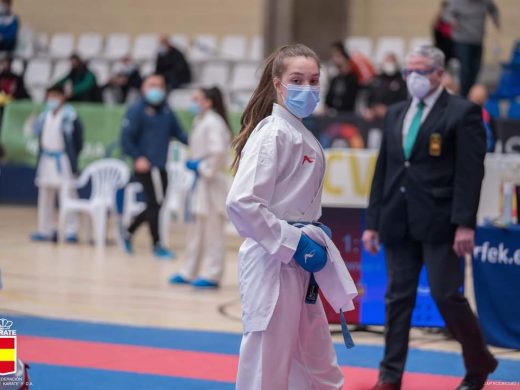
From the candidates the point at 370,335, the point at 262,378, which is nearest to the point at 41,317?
the point at 370,335

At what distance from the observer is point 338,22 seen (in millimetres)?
20062

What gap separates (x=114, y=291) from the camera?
10.6 meters

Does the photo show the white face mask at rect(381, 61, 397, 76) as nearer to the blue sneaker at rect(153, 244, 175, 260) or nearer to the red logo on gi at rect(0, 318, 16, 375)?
the blue sneaker at rect(153, 244, 175, 260)

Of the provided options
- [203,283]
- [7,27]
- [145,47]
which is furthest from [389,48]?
[203,283]

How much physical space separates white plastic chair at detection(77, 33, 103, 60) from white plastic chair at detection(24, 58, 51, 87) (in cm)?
71

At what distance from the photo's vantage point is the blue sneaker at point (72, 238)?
14.7m

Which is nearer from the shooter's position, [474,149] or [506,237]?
[474,149]

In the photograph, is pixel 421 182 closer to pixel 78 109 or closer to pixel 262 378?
pixel 262 378

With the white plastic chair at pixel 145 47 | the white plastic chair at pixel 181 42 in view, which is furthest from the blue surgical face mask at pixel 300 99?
the white plastic chair at pixel 145 47

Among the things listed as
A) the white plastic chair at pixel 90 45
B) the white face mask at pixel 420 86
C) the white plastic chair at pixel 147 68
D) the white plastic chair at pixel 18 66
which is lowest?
the white plastic chair at pixel 18 66

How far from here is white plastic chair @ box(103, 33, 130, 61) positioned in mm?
22288

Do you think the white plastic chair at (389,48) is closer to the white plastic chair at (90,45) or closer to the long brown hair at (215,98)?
the white plastic chair at (90,45)

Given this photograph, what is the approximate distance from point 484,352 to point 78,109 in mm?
12522

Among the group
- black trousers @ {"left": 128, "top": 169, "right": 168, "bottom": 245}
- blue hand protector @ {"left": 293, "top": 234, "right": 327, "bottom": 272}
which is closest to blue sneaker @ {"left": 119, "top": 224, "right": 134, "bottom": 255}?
black trousers @ {"left": 128, "top": 169, "right": 168, "bottom": 245}
